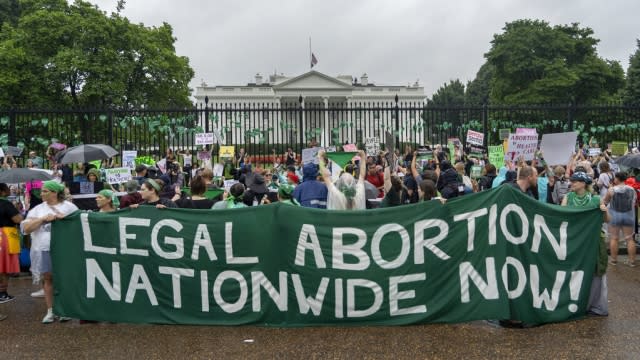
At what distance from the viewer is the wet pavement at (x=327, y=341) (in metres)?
5.17

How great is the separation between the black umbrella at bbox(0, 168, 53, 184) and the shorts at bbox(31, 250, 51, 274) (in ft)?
7.31

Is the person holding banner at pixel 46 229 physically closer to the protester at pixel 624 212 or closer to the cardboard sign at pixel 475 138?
the protester at pixel 624 212

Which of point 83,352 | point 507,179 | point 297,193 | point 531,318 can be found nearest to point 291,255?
point 297,193

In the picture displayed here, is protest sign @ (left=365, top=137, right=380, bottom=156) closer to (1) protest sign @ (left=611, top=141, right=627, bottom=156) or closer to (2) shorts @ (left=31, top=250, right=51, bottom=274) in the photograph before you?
(1) protest sign @ (left=611, top=141, right=627, bottom=156)

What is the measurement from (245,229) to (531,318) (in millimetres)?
3131

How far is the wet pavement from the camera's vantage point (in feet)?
17.0

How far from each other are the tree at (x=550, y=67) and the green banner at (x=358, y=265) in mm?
42348

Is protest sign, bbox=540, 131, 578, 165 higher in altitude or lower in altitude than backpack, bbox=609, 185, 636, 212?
higher

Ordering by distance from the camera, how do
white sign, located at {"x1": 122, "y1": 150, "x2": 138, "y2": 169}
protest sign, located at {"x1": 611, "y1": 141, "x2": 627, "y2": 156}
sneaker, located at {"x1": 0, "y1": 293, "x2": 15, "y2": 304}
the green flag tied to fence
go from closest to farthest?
sneaker, located at {"x1": 0, "y1": 293, "x2": 15, "y2": 304} < the green flag tied to fence < white sign, located at {"x1": 122, "y1": 150, "x2": 138, "y2": 169} < protest sign, located at {"x1": 611, "y1": 141, "x2": 627, "y2": 156}

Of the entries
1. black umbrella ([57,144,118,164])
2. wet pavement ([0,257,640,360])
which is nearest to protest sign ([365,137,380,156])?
black umbrella ([57,144,118,164])

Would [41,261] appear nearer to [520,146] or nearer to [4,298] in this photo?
[4,298]

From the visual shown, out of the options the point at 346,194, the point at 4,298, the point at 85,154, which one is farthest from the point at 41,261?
the point at 85,154

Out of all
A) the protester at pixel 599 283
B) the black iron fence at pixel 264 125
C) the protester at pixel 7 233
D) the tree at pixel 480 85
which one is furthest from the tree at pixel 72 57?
the tree at pixel 480 85

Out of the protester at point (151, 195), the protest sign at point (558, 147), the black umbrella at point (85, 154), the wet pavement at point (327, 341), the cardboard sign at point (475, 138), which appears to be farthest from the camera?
the cardboard sign at point (475, 138)
